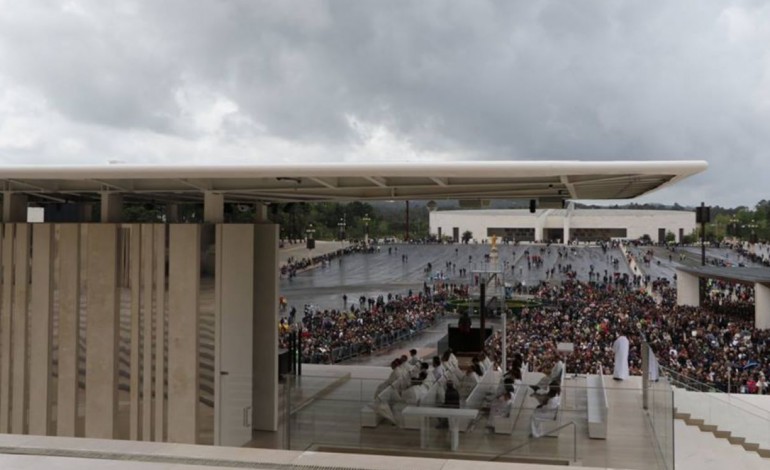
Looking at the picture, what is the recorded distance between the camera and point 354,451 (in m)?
9.45

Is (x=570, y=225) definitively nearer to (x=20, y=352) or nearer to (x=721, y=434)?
(x=721, y=434)

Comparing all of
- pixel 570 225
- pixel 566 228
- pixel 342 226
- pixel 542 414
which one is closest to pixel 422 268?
pixel 342 226

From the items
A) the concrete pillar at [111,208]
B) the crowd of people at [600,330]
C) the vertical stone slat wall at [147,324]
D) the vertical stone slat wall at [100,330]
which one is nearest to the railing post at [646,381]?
the crowd of people at [600,330]

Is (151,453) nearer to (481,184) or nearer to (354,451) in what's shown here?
(354,451)

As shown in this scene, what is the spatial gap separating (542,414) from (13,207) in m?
9.40

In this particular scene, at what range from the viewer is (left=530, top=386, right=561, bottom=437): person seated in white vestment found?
9.45 meters

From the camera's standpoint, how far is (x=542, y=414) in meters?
9.52

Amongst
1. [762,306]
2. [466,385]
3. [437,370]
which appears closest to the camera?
[466,385]

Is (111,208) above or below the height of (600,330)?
above

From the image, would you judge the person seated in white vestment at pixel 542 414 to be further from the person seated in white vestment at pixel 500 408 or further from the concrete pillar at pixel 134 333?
the concrete pillar at pixel 134 333

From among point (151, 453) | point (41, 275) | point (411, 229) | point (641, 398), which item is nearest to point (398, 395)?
point (641, 398)

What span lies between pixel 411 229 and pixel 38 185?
123 m

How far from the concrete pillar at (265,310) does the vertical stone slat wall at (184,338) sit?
1.89 meters

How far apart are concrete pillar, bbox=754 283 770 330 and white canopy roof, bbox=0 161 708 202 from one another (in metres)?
29.8
